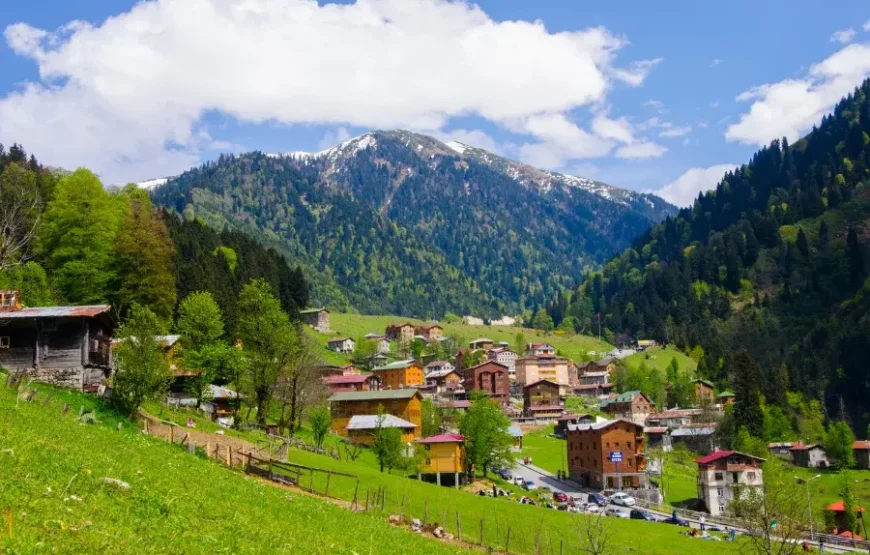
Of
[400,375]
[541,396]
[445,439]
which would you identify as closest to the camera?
[445,439]

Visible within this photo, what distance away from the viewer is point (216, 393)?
80.5 meters

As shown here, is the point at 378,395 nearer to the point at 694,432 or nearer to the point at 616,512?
the point at 616,512


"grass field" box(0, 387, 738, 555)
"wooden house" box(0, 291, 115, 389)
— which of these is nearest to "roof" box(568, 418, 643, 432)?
"grass field" box(0, 387, 738, 555)

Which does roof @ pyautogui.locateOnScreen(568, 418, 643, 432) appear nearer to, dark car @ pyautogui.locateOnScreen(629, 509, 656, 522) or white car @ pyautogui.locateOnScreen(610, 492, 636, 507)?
white car @ pyautogui.locateOnScreen(610, 492, 636, 507)

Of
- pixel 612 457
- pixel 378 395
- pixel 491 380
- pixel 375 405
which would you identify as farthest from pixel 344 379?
pixel 612 457

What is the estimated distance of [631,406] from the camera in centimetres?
16338

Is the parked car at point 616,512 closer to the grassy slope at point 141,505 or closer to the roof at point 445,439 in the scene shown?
the roof at point 445,439

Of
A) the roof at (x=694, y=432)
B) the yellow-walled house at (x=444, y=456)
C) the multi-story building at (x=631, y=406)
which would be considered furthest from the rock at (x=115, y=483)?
the multi-story building at (x=631, y=406)

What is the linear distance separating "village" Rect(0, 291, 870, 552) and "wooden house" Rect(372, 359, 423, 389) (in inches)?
10.6

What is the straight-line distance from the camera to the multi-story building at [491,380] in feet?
590

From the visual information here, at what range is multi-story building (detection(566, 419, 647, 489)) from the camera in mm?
107062

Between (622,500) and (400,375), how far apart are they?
296ft

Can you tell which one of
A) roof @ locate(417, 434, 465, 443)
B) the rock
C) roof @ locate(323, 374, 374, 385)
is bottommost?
roof @ locate(417, 434, 465, 443)

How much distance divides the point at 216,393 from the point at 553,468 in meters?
57.1
